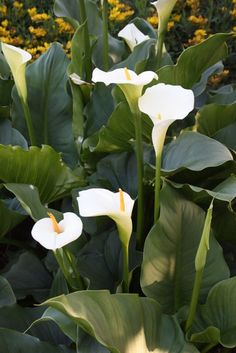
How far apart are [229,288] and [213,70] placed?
2.67 ft

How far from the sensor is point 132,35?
1.62 metres

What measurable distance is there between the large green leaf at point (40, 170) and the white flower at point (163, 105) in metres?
0.30

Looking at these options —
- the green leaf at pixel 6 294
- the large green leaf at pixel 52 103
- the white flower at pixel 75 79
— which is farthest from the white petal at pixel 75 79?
the green leaf at pixel 6 294

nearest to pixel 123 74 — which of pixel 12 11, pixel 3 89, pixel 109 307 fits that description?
pixel 109 307

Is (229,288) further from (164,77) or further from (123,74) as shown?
(164,77)

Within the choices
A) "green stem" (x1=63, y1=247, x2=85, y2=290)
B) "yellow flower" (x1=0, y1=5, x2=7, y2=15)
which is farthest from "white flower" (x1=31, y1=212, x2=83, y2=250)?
"yellow flower" (x1=0, y1=5, x2=7, y2=15)

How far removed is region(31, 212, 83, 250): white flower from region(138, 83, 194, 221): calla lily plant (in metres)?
0.22

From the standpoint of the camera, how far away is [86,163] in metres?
1.46

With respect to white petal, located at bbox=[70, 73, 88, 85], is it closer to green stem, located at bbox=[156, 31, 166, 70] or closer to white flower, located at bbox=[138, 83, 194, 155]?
green stem, located at bbox=[156, 31, 166, 70]

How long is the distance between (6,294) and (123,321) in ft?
1.09

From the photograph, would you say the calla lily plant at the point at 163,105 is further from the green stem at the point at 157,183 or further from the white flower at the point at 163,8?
the white flower at the point at 163,8

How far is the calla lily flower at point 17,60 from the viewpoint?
47.7 inches

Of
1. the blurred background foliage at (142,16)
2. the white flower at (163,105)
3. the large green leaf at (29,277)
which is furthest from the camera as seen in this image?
the blurred background foliage at (142,16)

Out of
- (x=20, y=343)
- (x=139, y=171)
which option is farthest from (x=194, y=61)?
(x=20, y=343)
